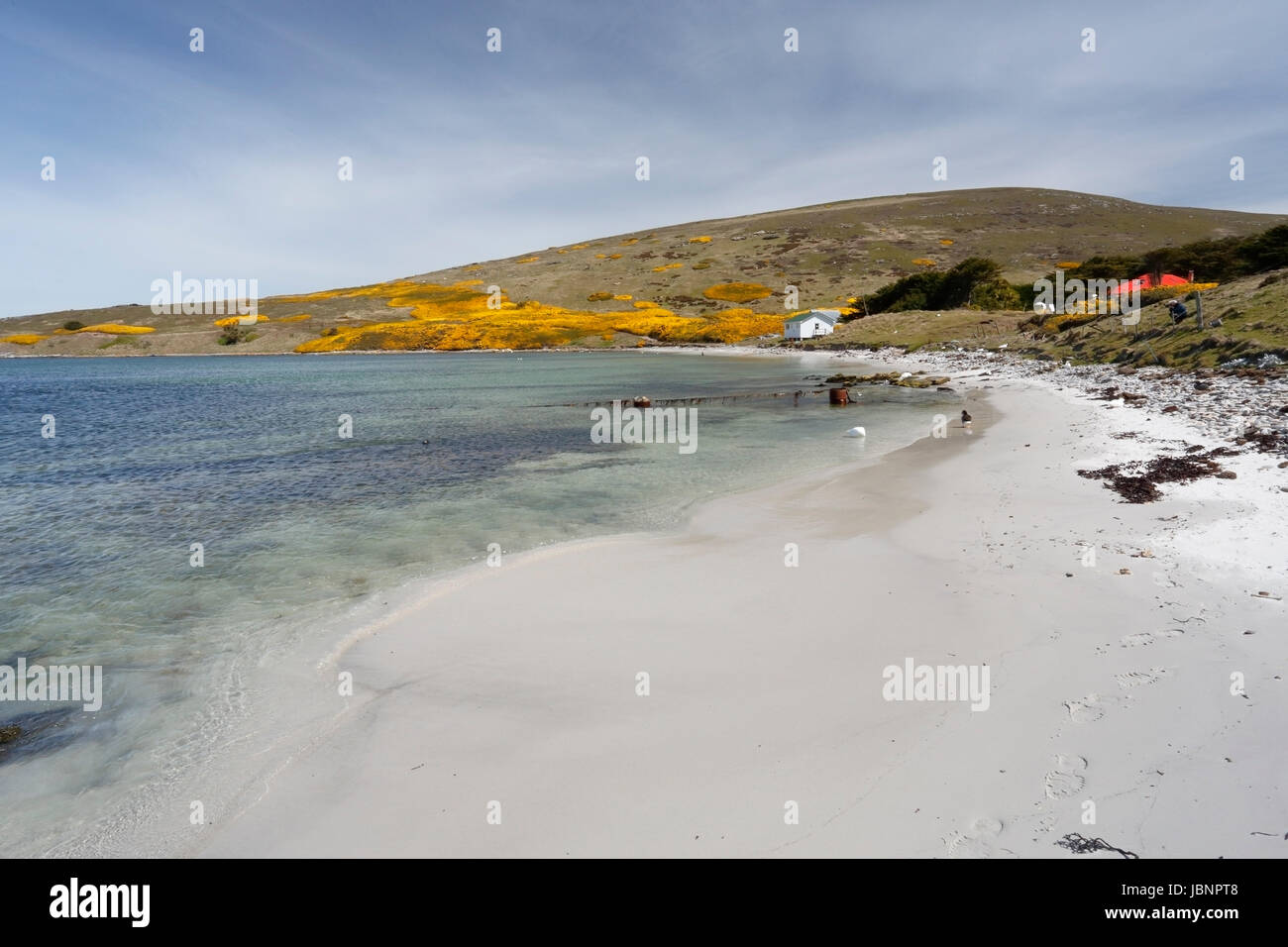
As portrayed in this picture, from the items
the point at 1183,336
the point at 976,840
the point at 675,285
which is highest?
the point at 675,285

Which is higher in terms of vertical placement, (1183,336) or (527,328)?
(527,328)

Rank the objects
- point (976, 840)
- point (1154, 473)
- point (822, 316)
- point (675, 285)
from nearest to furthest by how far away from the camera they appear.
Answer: point (976, 840) → point (1154, 473) → point (822, 316) → point (675, 285)

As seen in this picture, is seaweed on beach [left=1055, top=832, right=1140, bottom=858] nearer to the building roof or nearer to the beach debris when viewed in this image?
the beach debris

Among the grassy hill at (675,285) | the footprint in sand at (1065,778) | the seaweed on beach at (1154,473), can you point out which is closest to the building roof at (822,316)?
the grassy hill at (675,285)

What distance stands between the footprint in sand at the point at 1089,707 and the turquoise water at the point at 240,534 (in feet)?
25.4

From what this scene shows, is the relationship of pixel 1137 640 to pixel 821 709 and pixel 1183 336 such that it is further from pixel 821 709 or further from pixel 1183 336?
pixel 1183 336

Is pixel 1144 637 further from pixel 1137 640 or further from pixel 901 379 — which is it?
pixel 901 379

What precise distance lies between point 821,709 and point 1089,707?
2.43m

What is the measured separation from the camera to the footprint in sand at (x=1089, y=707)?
18.8ft

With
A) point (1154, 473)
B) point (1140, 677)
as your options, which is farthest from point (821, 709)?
point (1154, 473)

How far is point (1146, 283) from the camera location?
5497 cm

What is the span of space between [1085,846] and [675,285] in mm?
137149

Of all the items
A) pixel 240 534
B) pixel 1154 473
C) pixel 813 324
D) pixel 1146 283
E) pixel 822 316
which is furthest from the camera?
pixel 822 316

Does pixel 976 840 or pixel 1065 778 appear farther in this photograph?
pixel 1065 778
